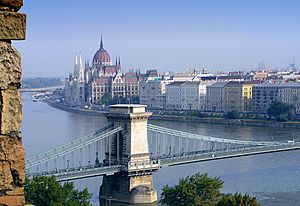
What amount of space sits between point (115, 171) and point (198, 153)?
2444 millimetres

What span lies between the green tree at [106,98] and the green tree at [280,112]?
1359 cm

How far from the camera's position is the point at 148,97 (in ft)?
123

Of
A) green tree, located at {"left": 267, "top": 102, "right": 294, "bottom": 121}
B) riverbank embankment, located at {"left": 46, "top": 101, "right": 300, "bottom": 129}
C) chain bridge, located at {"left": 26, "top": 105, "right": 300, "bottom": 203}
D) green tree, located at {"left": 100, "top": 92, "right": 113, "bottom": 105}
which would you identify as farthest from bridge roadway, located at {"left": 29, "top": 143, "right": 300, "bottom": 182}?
green tree, located at {"left": 100, "top": 92, "right": 113, "bottom": 105}

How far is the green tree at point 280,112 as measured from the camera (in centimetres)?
2555

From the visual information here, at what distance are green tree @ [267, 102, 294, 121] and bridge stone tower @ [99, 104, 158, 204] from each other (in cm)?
1541

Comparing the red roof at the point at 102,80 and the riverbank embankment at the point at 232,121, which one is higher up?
the red roof at the point at 102,80

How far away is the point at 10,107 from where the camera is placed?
925mm

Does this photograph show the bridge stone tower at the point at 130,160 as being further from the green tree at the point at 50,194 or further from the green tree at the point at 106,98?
the green tree at the point at 106,98

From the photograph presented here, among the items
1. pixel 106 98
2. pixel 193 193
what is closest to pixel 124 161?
pixel 193 193

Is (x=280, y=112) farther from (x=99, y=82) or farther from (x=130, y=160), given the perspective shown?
(x=99, y=82)

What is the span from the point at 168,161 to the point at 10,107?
403 inches

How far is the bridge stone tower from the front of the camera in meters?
9.93

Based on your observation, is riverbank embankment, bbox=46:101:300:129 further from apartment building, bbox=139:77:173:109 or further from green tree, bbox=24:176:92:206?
green tree, bbox=24:176:92:206

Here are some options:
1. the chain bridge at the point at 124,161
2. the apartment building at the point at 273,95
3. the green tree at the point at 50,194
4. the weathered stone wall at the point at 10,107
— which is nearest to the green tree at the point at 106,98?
the apartment building at the point at 273,95
